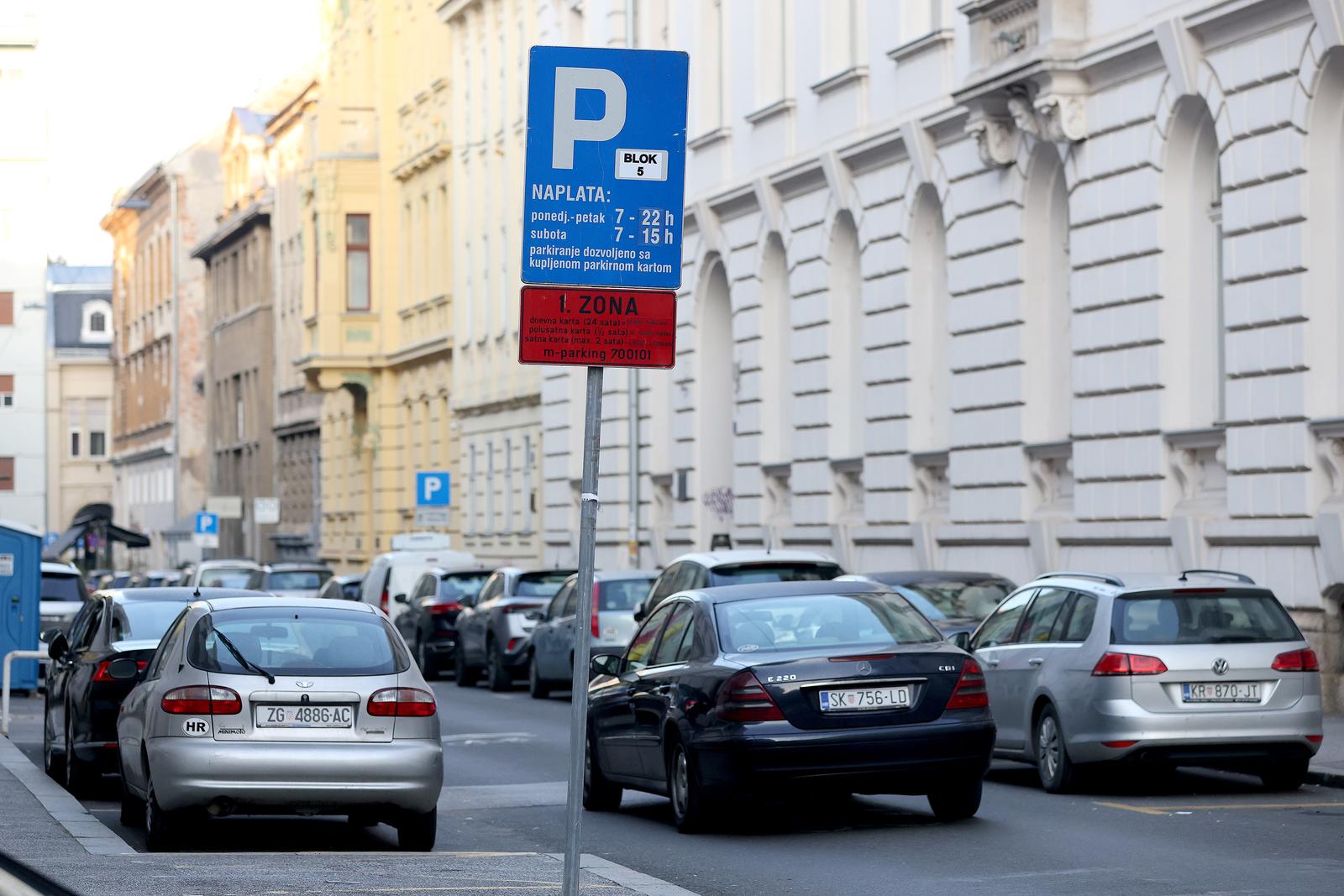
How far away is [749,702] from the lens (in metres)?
13.7

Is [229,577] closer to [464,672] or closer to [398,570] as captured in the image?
[398,570]

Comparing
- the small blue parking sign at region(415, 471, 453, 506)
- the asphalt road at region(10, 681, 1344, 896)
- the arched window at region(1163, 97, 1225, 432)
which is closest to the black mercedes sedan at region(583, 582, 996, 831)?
the asphalt road at region(10, 681, 1344, 896)

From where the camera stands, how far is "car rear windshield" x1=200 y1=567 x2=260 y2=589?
135 ft

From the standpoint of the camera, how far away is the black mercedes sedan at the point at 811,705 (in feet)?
44.8

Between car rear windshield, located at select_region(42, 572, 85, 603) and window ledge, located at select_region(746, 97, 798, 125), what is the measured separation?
11357mm

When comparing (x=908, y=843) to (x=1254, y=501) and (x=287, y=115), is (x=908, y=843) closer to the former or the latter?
(x=1254, y=501)

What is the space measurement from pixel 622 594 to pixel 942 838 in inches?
542

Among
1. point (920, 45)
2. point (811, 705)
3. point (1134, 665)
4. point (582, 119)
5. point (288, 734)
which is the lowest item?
point (288, 734)

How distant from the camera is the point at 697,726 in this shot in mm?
14008

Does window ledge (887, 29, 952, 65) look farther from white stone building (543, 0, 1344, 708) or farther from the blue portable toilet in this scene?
the blue portable toilet

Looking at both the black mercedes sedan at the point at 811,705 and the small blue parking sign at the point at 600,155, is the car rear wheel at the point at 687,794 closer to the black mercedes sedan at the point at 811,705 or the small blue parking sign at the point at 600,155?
the black mercedes sedan at the point at 811,705

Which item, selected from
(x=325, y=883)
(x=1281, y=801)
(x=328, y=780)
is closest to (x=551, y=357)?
(x=325, y=883)

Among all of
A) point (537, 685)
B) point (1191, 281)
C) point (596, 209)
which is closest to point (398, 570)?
point (537, 685)

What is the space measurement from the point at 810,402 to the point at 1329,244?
12542mm
